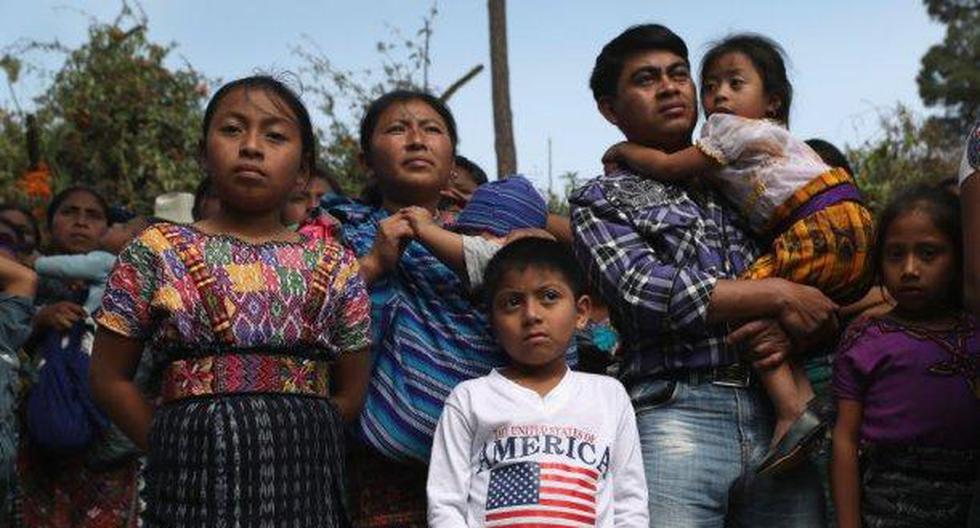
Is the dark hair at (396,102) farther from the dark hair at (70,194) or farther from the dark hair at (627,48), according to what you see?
the dark hair at (70,194)

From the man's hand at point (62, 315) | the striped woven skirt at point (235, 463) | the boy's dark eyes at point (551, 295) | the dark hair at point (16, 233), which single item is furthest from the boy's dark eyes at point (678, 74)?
the dark hair at point (16, 233)

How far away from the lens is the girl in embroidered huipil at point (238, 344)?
2.74 meters

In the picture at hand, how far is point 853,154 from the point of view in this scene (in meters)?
11.3

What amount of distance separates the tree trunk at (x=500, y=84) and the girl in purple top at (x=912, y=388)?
8.06 m

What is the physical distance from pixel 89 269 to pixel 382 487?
2.74m

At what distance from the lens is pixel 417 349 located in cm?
321

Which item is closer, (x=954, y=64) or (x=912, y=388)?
(x=912, y=388)

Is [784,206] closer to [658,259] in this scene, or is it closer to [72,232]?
[658,259]

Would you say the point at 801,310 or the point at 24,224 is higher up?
the point at 24,224

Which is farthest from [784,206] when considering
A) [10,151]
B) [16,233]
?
[10,151]

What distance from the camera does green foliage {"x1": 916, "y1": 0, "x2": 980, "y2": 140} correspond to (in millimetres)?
30797

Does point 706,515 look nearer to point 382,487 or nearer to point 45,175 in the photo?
point 382,487

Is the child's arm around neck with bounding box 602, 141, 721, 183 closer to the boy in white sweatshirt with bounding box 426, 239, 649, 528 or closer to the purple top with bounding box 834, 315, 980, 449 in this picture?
the boy in white sweatshirt with bounding box 426, 239, 649, 528

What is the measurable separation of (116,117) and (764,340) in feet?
32.6
